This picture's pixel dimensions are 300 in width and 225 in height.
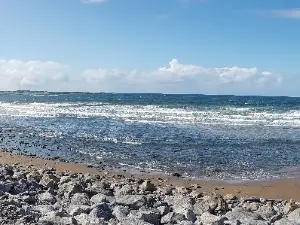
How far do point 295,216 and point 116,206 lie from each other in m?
2.99

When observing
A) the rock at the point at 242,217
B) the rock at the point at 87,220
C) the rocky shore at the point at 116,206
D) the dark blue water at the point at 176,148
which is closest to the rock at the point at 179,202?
the rocky shore at the point at 116,206

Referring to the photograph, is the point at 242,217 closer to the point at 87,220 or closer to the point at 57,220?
the point at 87,220

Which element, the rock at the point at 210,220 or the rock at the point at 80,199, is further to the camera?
the rock at the point at 80,199

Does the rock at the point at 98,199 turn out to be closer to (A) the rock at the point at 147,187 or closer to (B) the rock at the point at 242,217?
(A) the rock at the point at 147,187

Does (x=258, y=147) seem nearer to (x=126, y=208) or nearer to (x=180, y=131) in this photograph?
(x=180, y=131)

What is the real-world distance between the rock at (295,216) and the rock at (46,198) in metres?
4.05

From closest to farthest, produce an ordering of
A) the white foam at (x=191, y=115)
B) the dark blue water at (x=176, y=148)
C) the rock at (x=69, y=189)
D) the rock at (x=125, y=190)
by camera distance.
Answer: the rock at (x=69, y=189) < the rock at (x=125, y=190) < the dark blue water at (x=176, y=148) < the white foam at (x=191, y=115)

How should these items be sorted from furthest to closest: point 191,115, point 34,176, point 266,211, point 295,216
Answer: point 191,115, point 34,176, point 266,211, point 295,216

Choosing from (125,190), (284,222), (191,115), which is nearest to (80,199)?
(125,190)

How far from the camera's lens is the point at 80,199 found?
838 centimetres

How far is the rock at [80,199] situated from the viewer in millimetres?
8236

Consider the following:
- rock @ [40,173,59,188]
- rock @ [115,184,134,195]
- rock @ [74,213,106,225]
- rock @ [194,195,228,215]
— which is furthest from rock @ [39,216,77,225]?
rock @ [40,173,59,188]

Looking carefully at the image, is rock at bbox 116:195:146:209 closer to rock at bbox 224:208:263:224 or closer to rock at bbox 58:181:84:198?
rock at bbox 58:181:84:198

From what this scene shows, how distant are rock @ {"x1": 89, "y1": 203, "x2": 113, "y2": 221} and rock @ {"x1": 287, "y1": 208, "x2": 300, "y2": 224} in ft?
9.82
